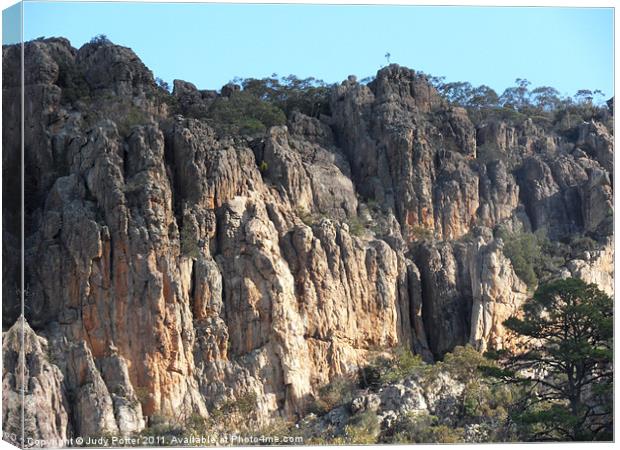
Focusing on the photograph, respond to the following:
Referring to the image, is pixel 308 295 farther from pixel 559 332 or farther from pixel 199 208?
pixel 559 332

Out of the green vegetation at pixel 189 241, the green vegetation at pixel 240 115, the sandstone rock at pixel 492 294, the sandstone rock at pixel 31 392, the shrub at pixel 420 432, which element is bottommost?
the shrub at pixel 420 432

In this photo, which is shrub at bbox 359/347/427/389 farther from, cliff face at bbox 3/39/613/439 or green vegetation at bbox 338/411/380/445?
green vegetation at bbox 338/411/380/445

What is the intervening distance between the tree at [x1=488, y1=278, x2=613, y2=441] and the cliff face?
6.55ft

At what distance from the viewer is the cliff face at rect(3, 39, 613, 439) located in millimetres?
36844

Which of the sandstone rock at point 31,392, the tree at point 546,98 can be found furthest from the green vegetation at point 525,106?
the sandstone rock at point 31,392

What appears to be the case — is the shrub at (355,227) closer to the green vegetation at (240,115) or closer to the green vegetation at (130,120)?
the green vegetation at (240,115)

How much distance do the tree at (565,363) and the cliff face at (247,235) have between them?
2.00 meters

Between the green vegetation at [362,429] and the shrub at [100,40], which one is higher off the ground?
the shrub at [100,40]

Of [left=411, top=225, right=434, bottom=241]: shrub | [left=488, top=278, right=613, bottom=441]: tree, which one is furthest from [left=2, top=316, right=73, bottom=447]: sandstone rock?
[left=411, top=225, right=434, bottom=241]: shrub

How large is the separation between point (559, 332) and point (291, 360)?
23.0ft

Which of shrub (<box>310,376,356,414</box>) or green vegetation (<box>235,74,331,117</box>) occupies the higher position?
green vegetation (<box>235,74,331,117</box>)

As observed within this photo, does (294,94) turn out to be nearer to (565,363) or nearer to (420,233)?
(420,233)

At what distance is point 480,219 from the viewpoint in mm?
45500

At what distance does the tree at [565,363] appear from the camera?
108ft
